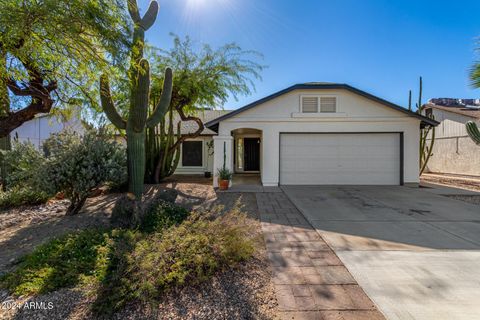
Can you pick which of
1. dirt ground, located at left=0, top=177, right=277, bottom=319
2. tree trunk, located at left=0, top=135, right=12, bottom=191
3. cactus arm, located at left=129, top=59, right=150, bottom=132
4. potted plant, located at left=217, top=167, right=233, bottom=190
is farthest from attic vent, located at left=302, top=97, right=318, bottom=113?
tree trunk, located at left=0, top=135, right=12, bottom=191

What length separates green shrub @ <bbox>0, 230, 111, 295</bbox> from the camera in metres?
2.88

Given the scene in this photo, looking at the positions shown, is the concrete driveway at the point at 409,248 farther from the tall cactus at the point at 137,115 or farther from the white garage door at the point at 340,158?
the tall cactus at the point at 137,115

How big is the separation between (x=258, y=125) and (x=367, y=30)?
5670mm

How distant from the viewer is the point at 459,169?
16.9m

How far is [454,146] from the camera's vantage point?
57.0ft

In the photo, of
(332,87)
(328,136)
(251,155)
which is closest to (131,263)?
(328,136)

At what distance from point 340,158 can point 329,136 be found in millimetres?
1113

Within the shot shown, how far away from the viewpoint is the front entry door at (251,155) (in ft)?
57.1

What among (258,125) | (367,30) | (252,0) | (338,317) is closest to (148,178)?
(258,125)

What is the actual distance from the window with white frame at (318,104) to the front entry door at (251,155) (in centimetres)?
671

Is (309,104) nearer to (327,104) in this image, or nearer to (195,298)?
(327,104)

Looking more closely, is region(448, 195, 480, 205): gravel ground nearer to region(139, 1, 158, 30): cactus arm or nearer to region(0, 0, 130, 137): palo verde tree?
region(0, 0, 130, 137): palo verde tree

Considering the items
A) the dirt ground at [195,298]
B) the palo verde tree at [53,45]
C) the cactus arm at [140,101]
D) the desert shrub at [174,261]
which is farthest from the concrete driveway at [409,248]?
the palo verde tree at [53,45]

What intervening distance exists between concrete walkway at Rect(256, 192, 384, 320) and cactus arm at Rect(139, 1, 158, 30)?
21.5ft
